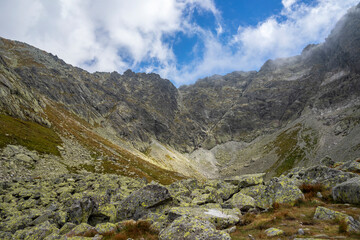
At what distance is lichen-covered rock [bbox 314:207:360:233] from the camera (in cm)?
877

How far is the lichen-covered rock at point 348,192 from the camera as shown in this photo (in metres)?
12.6

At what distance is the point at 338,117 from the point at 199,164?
387 ft

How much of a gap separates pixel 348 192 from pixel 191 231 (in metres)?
12.5

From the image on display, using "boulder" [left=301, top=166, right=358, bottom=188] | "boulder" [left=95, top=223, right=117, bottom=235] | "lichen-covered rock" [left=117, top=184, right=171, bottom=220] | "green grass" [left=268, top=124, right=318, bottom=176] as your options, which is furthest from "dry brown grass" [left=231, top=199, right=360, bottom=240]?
"green grass" [left=268, top=124, right=318, bottom=176]

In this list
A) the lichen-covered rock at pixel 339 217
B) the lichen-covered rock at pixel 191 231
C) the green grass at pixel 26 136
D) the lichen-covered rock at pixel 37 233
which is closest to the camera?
the lichen-covered rock at pixel 191 231

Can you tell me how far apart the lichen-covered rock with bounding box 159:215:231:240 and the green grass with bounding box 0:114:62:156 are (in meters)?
52.7

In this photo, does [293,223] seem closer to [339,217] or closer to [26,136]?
[339,217]

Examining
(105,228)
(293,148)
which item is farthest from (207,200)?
(293,148)

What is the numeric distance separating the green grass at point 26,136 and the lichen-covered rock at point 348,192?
200 feet

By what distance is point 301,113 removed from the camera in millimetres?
193375

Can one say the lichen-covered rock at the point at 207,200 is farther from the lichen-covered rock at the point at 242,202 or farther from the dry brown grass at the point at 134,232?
the dry brown grass at the point at 134,232

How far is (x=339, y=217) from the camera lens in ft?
34.1

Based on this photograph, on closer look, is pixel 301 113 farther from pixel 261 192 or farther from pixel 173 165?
pixel 261 192

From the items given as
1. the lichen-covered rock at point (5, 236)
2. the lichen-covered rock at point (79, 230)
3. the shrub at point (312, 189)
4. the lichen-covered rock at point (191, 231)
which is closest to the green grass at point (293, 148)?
the shrub at point (312, 189)
